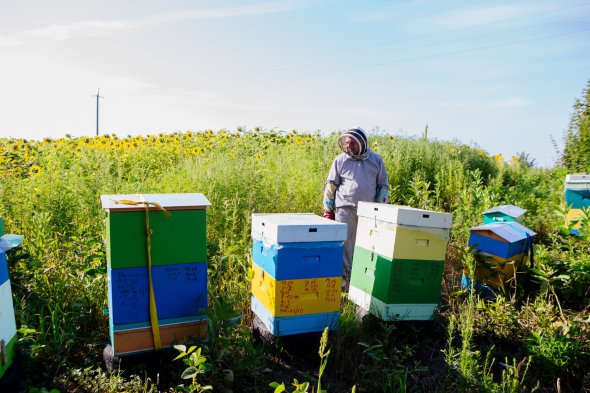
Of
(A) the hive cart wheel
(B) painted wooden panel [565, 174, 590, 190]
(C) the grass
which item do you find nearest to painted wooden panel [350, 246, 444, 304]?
(C) the grass

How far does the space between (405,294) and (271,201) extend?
87.4 inches

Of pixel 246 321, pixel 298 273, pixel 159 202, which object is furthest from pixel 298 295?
pixel 159 202

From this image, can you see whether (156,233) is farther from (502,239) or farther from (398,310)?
(502,239)

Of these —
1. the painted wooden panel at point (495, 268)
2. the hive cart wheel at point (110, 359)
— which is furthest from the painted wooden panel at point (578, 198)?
the hive cart wheel at point (110, 359)

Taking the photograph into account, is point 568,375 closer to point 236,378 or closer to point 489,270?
point 489,270

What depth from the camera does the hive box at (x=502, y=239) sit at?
3.98 meters

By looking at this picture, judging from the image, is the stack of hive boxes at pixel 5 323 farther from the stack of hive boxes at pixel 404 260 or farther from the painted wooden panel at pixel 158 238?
the stack of hive boxes at pixel 404 260

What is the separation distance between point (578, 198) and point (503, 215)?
4.88 feet

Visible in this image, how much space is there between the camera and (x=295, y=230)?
9.25ft

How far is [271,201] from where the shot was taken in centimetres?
513

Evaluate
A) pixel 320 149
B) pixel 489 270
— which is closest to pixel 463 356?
pixel 489 270

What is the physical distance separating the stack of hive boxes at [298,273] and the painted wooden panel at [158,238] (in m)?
0.48

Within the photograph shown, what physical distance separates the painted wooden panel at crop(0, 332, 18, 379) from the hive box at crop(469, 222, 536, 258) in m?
3.73

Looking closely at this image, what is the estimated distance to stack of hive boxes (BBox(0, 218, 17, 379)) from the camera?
7.47 feet
